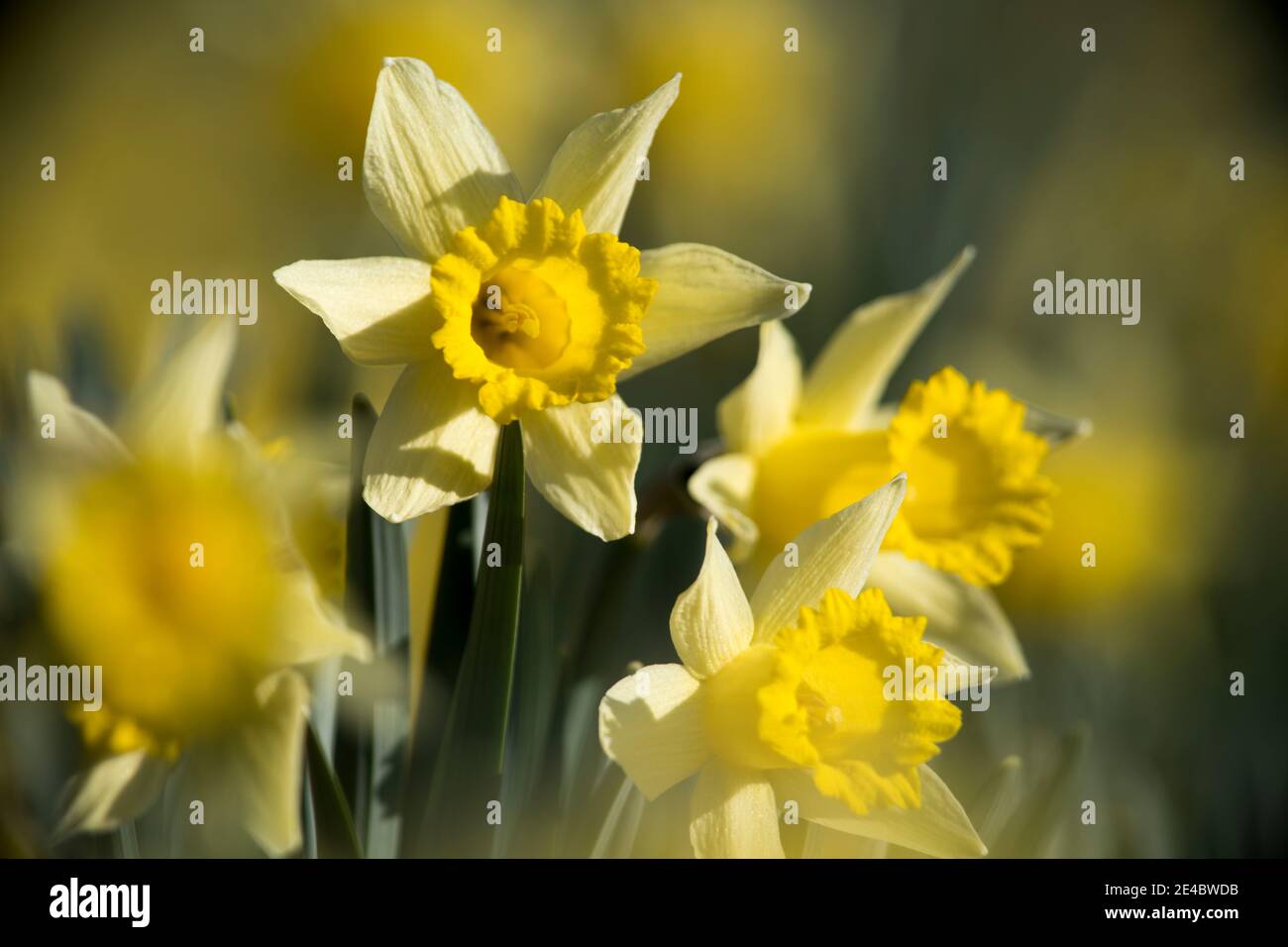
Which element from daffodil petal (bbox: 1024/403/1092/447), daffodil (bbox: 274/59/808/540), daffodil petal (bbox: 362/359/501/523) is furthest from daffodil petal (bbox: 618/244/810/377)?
daffodil petal (bbox: 1024/403/1092/447)

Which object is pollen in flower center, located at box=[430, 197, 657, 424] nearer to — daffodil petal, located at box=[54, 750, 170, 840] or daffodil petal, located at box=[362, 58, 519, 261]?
daffodil petal, located at box=[362, 58, 519, 261]

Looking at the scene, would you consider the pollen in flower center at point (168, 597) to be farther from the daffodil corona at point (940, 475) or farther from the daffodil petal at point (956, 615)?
the daffodil petal at point (956, 615)

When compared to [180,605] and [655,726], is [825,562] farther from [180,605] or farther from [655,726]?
[180,605]

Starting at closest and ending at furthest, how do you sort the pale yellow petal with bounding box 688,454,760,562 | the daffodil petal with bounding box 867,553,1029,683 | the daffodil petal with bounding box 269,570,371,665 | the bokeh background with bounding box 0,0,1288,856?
the daffodil petal with bounding box 269,570,371,665 → the pale yellow petal with bounding box 688,454,760,562 → the daffodil petal with bounding box 867,553,1029,683 → the bokeh background with bounding box 0,0,1288,856

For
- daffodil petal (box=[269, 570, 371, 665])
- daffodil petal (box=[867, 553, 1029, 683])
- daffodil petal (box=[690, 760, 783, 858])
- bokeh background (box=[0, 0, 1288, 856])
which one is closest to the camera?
daffodil petal (box=[269, 570, 371, 665])

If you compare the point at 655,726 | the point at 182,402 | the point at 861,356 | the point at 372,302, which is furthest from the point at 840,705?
the point at 182,402

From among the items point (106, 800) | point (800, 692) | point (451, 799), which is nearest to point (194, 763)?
point (106, 800)

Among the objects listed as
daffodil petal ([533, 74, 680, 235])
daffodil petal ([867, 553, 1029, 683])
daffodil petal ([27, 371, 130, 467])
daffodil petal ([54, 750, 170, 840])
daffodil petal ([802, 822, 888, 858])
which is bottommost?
daffodil petal ([802, 822, 888, 858])

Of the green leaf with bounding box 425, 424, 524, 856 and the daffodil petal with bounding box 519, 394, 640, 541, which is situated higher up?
the daffodil petal with bounding box 519, 394, 640, 541
